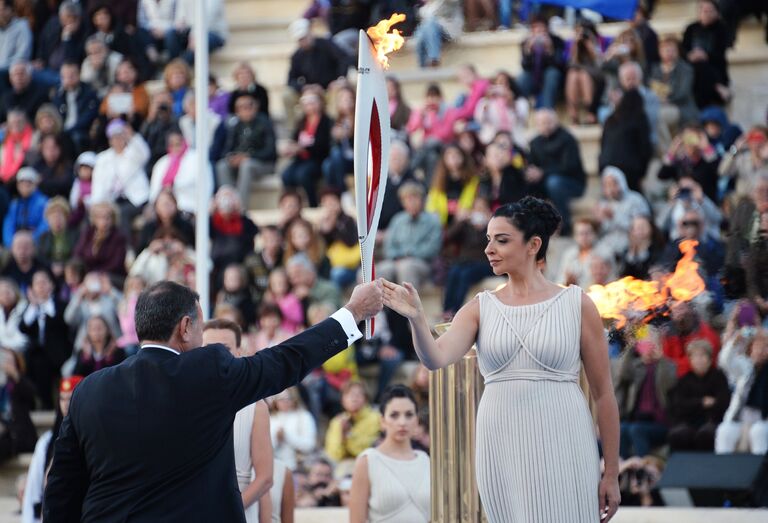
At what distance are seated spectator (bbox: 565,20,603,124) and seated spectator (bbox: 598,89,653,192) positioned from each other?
26.4 inches

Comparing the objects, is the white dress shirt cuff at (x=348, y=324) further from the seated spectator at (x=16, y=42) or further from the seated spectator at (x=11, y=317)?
the seated spectator at (x=16, y=42)

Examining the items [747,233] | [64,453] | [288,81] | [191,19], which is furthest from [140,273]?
[64,453]

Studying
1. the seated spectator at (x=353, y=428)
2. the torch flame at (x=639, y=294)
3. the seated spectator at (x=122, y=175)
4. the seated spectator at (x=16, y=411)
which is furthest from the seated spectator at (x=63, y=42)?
the torch flame at (x=639, y=294)

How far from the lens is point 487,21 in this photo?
14055mm

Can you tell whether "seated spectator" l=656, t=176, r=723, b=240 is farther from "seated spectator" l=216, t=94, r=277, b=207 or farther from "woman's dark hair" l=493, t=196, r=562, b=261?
"woman's dark hair" l=493, t=196, r=562, b=261

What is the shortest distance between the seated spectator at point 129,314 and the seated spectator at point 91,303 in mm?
84

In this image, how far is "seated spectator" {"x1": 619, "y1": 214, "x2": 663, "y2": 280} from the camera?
33.7ft

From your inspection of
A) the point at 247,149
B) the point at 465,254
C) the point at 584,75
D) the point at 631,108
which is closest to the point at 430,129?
the point at 584,75

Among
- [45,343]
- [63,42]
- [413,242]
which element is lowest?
[45,343]

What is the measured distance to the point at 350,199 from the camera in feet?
42.5

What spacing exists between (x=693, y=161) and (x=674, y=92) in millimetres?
1180

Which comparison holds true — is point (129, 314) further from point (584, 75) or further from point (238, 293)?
point (584, 75)

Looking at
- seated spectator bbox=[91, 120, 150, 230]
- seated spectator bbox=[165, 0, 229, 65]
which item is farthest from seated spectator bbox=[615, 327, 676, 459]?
seated spectator bbox=[165, 0, 229, 65]

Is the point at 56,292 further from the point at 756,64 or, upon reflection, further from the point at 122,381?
the point at 122,381
